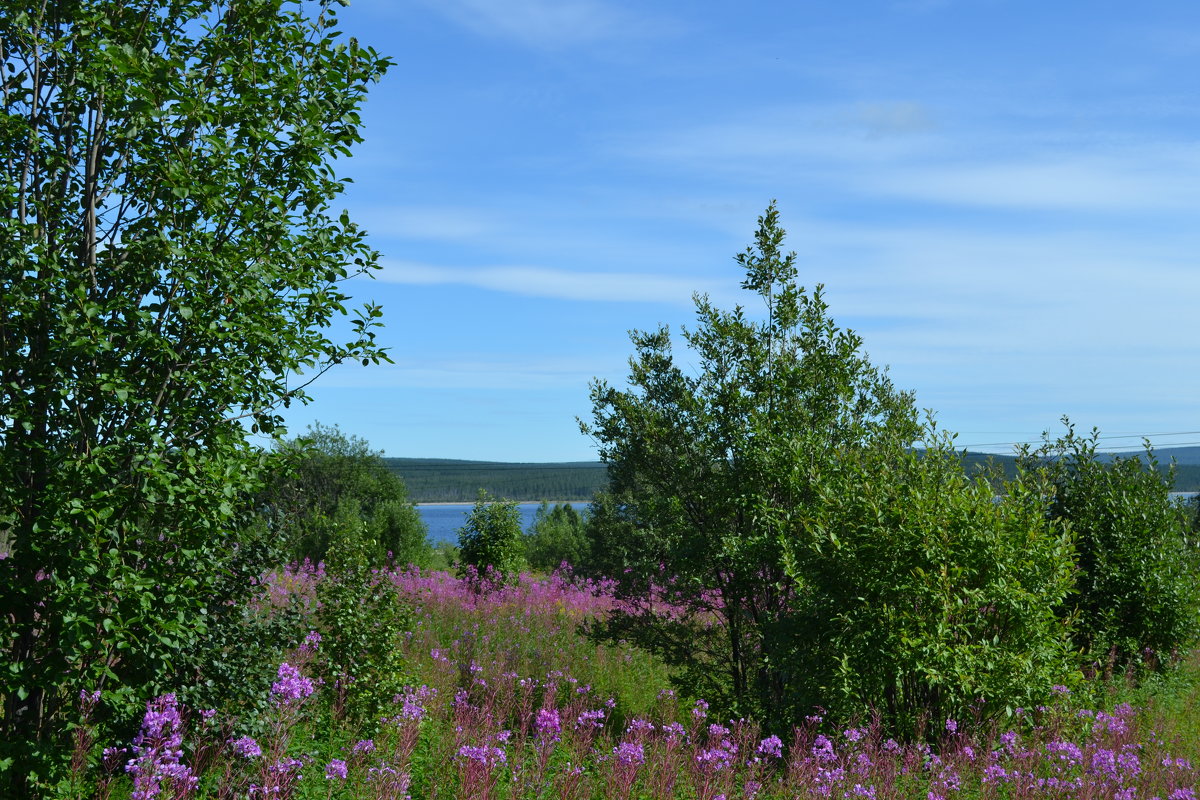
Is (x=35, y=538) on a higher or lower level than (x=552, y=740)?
higher

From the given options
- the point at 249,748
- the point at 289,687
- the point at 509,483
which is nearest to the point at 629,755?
the point at 249,748

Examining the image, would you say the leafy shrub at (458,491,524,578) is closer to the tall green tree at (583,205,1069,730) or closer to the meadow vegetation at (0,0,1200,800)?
the tall green tree at (583,205,1069,730)

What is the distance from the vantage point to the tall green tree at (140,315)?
16.9 ft

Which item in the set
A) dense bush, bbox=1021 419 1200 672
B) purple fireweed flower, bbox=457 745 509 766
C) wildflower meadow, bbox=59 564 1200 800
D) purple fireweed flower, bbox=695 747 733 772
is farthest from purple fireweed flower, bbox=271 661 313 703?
dense bush, bbox=1021 419 1200 672

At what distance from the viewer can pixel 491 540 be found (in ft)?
76.3

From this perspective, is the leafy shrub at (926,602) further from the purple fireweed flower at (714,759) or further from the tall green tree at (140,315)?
the tall green tree at (140,315)

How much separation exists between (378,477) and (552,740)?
37.4 metres

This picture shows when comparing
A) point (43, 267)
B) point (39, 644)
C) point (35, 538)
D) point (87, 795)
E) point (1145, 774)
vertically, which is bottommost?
point (1145, 774)

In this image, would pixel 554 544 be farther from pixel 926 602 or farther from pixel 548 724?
pixel 548 724

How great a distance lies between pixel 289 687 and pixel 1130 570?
11.5 m

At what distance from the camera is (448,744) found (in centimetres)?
707

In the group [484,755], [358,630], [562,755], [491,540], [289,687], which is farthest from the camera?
[491,540]

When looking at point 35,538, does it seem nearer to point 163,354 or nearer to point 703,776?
point 163,354

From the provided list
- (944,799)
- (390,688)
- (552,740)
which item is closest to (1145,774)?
(944,799)
